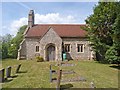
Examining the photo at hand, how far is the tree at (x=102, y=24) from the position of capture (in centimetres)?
3700

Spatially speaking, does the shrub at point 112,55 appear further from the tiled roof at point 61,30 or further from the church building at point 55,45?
the tiled roof at point 61,30

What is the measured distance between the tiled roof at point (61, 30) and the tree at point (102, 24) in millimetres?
5599

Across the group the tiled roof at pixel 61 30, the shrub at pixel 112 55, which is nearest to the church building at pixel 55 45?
the tiled roof at pixel 61 30

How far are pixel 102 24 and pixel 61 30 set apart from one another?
1137 centimetres

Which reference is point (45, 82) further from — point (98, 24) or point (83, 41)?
point (83, 41)

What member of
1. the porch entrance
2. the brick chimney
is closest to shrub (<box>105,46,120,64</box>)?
the porch entrance

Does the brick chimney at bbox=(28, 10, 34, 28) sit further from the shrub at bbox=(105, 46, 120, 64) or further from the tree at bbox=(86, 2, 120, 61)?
the shrub at bbox=(105, 46, 120, 64)

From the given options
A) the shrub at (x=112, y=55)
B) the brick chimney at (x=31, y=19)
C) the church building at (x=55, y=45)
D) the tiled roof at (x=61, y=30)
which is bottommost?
the shrub at (x=112, y=55)

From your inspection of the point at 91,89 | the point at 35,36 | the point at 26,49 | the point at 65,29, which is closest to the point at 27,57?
the point at 26,49

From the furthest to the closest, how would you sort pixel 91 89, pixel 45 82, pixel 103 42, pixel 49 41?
pixel 49 41
pixel 103 42
pixel 45 82
pixel 91 89

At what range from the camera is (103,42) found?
124 ft

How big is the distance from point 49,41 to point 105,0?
13867mm

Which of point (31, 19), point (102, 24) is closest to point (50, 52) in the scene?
point (31, 19)

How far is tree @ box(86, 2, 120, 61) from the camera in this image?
37000 mm
